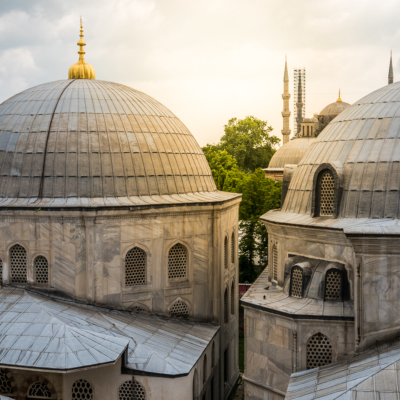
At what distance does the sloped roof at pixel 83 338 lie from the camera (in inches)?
651

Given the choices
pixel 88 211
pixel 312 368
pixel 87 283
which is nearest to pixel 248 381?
pixel 312 368

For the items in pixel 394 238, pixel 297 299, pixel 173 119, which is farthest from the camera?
pixel 173 119

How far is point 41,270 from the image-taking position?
21297 mm

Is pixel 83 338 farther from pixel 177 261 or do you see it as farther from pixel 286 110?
pixel 286 110

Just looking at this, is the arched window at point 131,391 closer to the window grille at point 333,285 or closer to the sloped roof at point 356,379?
the sloped roof at point 356,379

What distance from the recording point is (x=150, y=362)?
17688 mm

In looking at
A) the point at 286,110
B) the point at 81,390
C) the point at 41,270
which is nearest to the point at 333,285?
the point at 81,390

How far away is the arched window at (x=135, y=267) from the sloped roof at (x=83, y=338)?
1.31 meters

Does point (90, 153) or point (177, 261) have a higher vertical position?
point (90, 153)

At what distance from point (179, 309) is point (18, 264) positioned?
6.57 meters

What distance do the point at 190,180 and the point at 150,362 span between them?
358 inches

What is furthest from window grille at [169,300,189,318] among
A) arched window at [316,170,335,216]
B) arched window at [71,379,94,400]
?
arched window at [316,170,335,216]

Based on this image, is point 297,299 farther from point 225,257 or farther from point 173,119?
point 173,119

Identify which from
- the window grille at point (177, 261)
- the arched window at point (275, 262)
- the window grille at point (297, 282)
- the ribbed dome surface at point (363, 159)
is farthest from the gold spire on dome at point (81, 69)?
the window grille at point (297, 282)
